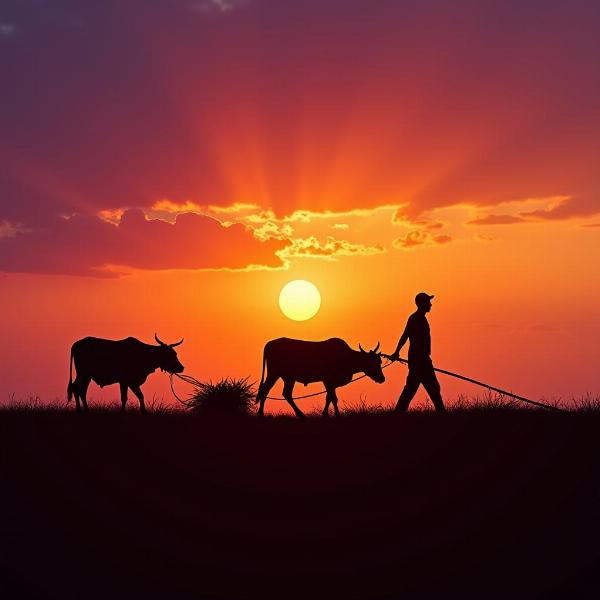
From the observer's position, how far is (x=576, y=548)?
10.0 metres

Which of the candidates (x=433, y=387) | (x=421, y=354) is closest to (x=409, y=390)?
(x=433, y=387)

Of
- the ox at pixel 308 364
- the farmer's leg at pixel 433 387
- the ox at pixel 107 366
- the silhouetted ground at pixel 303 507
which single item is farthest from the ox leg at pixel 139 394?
the farmer's leg at pixel 433 387

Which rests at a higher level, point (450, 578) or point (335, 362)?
point (335, 362)

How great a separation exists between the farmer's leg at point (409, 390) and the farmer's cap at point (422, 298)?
131cm

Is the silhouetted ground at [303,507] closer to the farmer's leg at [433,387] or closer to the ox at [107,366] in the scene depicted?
the farmer's leg at [433,387]

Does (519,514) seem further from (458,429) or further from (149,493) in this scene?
(149,493)

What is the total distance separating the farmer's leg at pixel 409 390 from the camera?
1520cm

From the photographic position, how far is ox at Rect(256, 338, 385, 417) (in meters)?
16.8

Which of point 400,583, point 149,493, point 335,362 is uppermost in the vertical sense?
point 335,362

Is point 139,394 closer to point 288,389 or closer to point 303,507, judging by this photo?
point 288,389

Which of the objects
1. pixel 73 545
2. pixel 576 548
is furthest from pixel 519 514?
pixel 73 545

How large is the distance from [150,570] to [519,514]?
504cm

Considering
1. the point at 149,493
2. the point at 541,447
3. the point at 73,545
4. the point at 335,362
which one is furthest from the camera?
the point at 335,362

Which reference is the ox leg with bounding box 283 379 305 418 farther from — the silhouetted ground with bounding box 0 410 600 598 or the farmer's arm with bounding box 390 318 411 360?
the farmer's arm with bounding box 390 318 411 360
